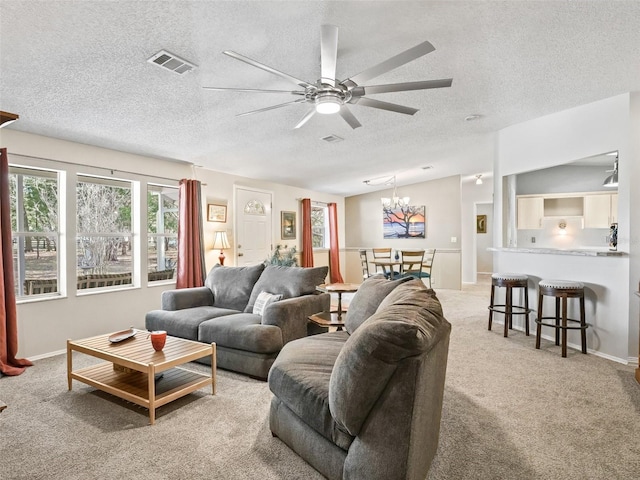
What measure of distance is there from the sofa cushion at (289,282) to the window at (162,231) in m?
2.03

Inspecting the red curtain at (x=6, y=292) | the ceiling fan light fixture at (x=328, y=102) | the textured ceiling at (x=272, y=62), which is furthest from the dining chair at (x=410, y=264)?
the red curtain at (x=6, y=292)

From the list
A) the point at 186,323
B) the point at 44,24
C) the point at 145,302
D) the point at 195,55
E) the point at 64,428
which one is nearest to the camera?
the point at 44,24

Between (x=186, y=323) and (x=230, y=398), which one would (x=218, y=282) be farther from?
(x=230, y=398)

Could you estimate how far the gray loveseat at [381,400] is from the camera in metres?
1.39

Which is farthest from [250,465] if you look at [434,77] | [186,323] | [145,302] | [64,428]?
[145,302]

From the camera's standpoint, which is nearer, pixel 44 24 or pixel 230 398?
pixel 44 24

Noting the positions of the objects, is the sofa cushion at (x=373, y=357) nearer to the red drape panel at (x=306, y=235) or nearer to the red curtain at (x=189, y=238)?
the red curtain at (x=189, y=238)

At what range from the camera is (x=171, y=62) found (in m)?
2.58

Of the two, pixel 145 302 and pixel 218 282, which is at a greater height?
pixel 218 282

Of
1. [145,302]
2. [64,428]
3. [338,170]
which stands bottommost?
[64,428]

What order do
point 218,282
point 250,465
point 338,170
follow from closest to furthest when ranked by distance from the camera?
point 250,465 → point 218,282 → point 338,170

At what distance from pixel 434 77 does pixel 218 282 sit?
3.03m

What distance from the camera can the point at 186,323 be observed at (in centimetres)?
345

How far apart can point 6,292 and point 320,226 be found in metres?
6.43
